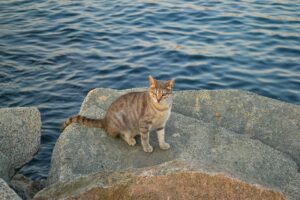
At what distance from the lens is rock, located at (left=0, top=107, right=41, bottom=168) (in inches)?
258

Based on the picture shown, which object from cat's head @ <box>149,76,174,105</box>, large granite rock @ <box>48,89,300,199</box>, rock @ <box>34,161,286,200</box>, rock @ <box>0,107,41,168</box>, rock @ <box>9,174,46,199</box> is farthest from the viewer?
rock @ <box>0,107,41,168</box>

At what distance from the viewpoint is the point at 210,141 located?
6738mm

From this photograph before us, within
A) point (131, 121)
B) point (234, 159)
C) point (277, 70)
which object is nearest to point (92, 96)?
point (131, 121)

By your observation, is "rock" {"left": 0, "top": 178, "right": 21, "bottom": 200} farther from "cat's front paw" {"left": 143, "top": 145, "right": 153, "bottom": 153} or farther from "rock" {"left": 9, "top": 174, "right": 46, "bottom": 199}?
"cat's front paw" {"left": 143, "top": 145, "right": 153, "bottom": 153}

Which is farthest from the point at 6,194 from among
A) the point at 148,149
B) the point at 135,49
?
the point at 135,49

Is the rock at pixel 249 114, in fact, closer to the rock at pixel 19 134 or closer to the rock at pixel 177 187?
the rock at pixel 19 134

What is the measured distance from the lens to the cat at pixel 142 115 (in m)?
6.47

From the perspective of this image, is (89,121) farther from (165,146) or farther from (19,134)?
(165,146)

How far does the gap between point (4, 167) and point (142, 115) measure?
201cm

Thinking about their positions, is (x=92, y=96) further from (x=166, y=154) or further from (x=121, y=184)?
(x=121, y=184)

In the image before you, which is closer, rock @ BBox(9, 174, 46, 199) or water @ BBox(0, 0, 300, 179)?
rock @ BBox(9, 174, 46, 199)

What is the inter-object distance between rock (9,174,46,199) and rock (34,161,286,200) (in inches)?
65.4

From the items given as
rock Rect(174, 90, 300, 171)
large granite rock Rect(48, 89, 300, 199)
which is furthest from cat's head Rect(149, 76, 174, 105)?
rock Rect(174, 90, 300, 171)

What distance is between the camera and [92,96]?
808 centimetres
